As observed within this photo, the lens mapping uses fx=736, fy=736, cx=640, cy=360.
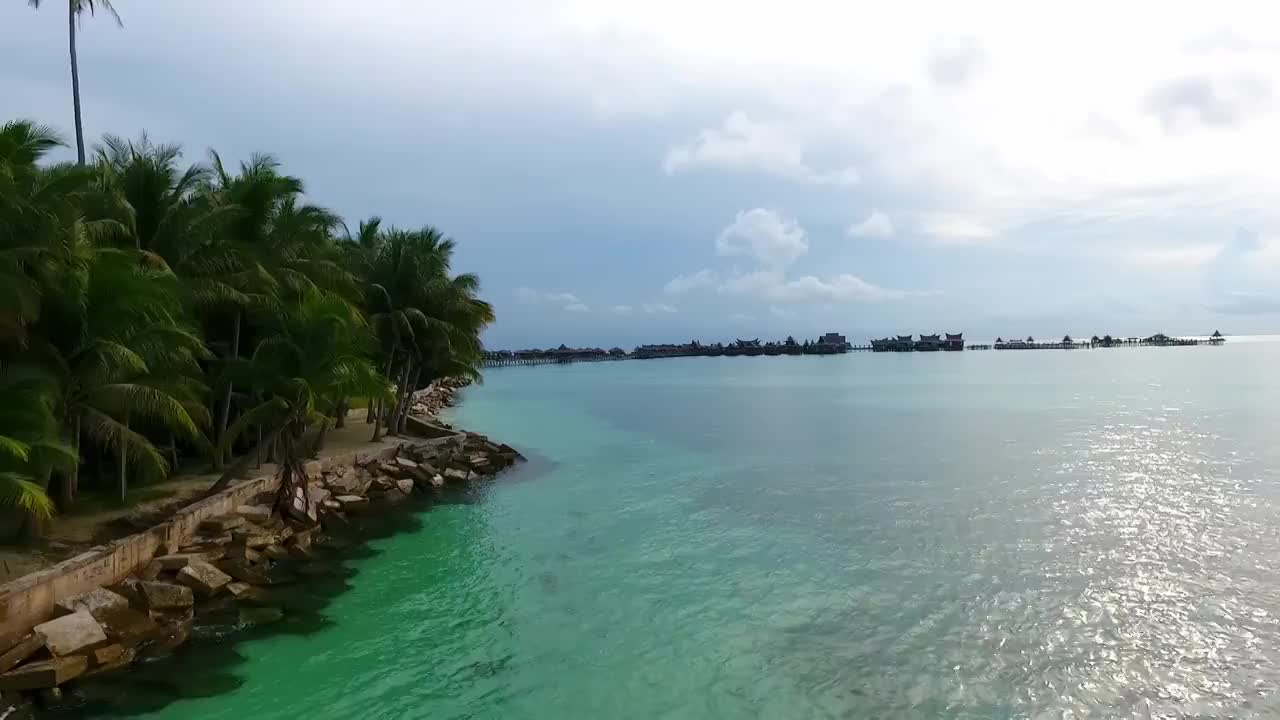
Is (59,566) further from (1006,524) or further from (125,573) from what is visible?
(1006,524)

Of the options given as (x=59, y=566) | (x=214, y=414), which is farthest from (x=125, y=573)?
(x=214, y=414)

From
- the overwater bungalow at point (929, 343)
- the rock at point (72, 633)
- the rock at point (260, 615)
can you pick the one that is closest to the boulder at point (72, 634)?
the rock at point (72, 633)

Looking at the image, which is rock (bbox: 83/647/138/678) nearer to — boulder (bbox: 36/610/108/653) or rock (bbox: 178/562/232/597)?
boulder (bbox: 36/610/108/653)

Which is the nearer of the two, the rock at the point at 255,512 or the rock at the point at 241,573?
Answer: the rock at the point at 241,573

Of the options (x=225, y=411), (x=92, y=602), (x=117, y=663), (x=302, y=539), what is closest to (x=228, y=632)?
(x=117, y=663)

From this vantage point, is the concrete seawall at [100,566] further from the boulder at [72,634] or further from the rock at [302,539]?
the rock at [302,539]

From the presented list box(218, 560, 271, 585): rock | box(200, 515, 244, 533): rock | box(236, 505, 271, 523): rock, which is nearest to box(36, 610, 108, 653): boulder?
box(218, 560, 271, 585): rock
